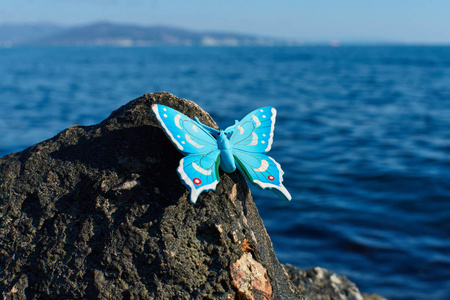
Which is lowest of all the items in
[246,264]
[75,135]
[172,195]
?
[246,264]

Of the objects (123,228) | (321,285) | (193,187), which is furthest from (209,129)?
(321,285)

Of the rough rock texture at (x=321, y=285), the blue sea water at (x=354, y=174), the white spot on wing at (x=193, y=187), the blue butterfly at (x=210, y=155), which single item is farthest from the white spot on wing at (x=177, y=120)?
the blue sea water at (x=354, y=174)

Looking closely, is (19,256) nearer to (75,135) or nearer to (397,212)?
(75,135)

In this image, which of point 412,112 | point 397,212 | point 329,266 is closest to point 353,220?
point 397,212

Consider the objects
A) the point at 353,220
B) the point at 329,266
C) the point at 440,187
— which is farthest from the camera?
the point at 440,187

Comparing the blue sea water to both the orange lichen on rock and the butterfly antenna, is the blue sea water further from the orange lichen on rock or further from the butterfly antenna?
the butterfly antenna

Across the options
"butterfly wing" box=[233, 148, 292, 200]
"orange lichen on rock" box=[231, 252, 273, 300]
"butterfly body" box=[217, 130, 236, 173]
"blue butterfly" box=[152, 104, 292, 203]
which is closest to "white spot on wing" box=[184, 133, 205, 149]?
"blue butterfly" box=[152, 104, 292, 203]
